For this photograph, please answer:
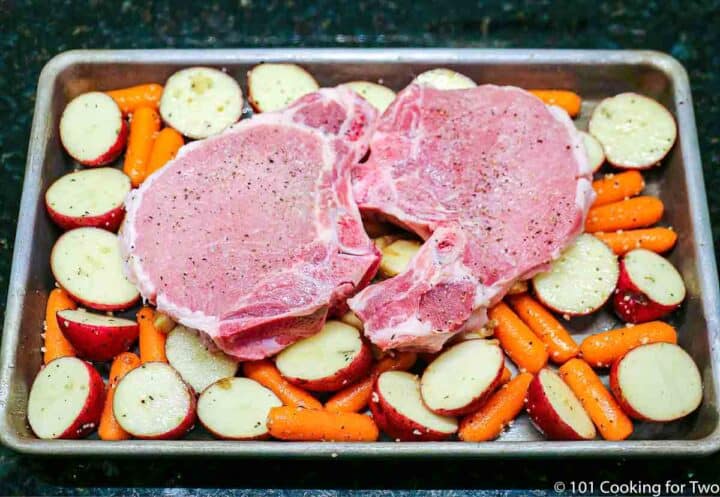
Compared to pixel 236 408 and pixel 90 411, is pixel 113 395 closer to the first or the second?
pixel 90 411

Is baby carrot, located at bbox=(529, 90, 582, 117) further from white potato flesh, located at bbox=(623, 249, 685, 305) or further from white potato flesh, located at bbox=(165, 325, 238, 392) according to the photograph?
white potato flesh, located at bbox=(165, 325, 238, 392)

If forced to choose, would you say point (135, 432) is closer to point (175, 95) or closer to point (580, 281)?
point (175, 95)

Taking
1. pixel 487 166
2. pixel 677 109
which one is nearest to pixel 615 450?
pixel 487 166

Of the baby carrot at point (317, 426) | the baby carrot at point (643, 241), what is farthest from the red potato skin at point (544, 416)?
the baby carrot at point (643, 241)

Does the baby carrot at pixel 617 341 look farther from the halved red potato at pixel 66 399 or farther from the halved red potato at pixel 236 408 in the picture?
the halved red potato at pixel 66 399

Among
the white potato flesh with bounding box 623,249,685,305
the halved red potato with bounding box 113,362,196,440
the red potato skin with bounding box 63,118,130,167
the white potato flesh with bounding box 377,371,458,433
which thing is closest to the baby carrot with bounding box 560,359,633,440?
the white potato flesh with bounding box 623,249,685,305

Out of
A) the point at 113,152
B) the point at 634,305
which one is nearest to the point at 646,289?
the point at 634,305
